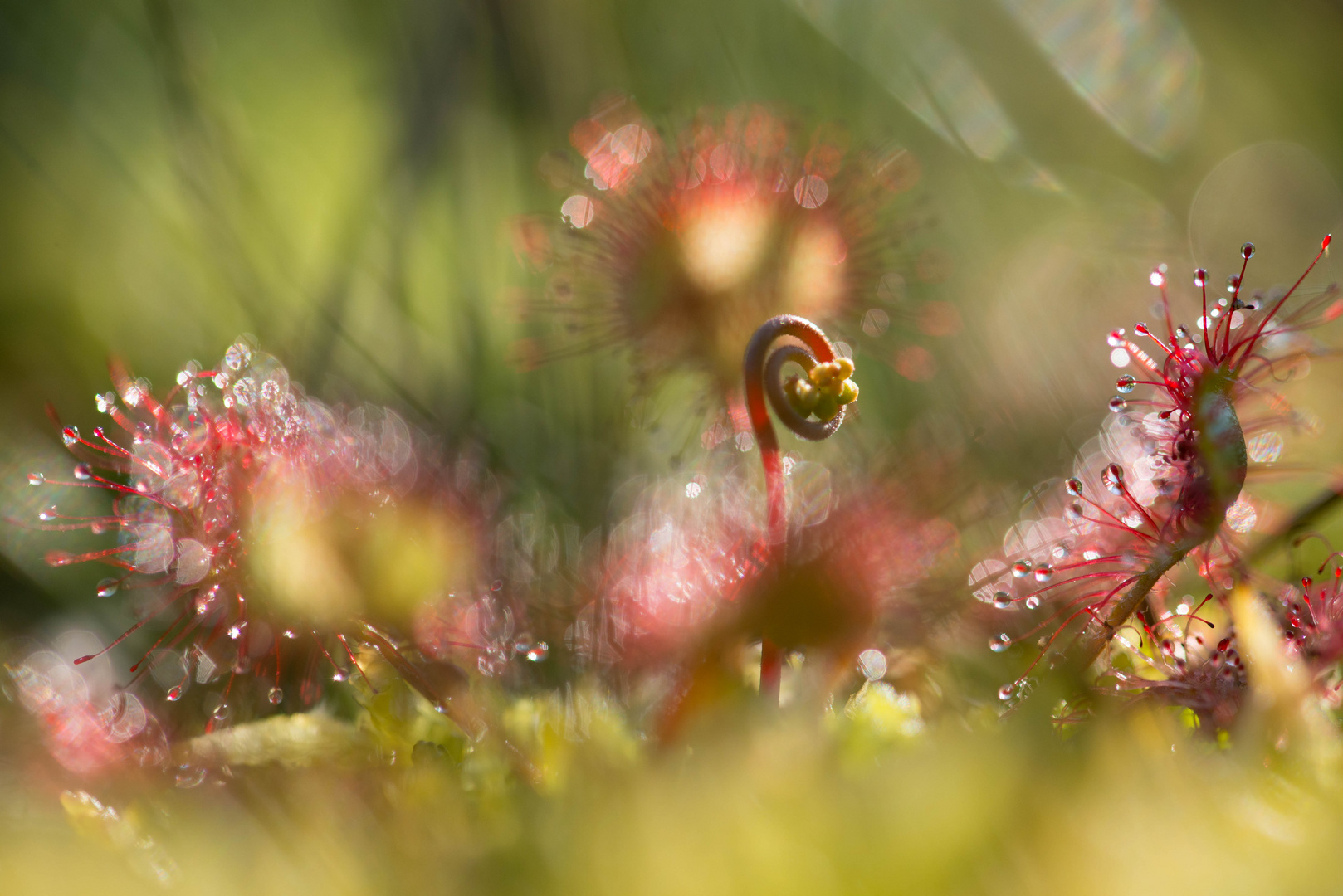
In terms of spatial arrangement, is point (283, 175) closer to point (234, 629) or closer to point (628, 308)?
point (628, 308)

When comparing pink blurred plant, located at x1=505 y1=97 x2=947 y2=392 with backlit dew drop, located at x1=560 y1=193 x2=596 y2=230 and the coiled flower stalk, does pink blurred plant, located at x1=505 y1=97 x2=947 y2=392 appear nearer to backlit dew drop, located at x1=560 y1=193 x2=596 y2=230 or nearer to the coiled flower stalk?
backlit dew drop, located at x1=560 y1=193 x2=596 y2=230

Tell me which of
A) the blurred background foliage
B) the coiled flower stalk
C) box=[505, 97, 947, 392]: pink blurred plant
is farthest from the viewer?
box=[505, 97, 947, 392]: pink blurred plant

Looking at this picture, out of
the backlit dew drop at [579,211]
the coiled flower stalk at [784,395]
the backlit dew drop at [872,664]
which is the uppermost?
the backlit dew drop at [579,211]

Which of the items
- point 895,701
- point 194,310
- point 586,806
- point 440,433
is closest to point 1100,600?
point 895,701

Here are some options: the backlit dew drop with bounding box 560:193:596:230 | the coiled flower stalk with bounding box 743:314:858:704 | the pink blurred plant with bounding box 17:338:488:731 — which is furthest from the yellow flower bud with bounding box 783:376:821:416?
the backlit dew drop with bounding box 560:193:596:230

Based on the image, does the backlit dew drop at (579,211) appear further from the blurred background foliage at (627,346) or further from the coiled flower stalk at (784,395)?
the coiled flower stalk at (784,395)

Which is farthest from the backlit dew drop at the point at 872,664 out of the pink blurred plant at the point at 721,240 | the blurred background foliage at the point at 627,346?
the pink blurred plant at the point at 721,240
